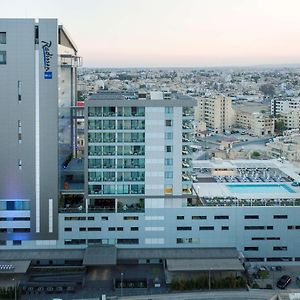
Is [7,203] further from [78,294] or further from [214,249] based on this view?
[214,249]

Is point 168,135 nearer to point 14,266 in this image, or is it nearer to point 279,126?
point 14,266

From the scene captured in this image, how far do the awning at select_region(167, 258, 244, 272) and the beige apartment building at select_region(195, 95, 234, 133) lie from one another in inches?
1082


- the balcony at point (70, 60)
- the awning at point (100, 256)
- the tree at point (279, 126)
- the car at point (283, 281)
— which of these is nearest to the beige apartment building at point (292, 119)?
the tree at point (279, 126)

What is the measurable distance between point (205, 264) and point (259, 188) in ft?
13.9

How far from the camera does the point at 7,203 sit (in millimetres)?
15422

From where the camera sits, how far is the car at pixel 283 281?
14050 millimetres

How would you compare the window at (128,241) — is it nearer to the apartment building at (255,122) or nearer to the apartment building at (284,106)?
the apartment building at (255,122)

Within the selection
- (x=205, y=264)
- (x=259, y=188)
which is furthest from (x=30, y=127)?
(x=259, y=188)

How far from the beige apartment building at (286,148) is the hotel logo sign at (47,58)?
15.3 meters

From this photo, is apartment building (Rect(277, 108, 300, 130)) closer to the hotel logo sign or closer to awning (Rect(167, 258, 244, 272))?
awning (Rect(167, 258, 244, 272))

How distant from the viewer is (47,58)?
14.9 meters

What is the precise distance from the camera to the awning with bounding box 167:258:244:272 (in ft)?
46.0

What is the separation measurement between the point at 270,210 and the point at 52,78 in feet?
22.9

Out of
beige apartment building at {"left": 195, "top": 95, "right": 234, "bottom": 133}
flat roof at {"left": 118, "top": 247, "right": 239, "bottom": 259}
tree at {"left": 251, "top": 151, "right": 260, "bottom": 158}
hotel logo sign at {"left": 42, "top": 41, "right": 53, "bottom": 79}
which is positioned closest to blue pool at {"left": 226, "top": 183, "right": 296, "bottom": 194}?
flat roof at {"left": 118, "top": 247, "right": 239, "bottom": 259}
